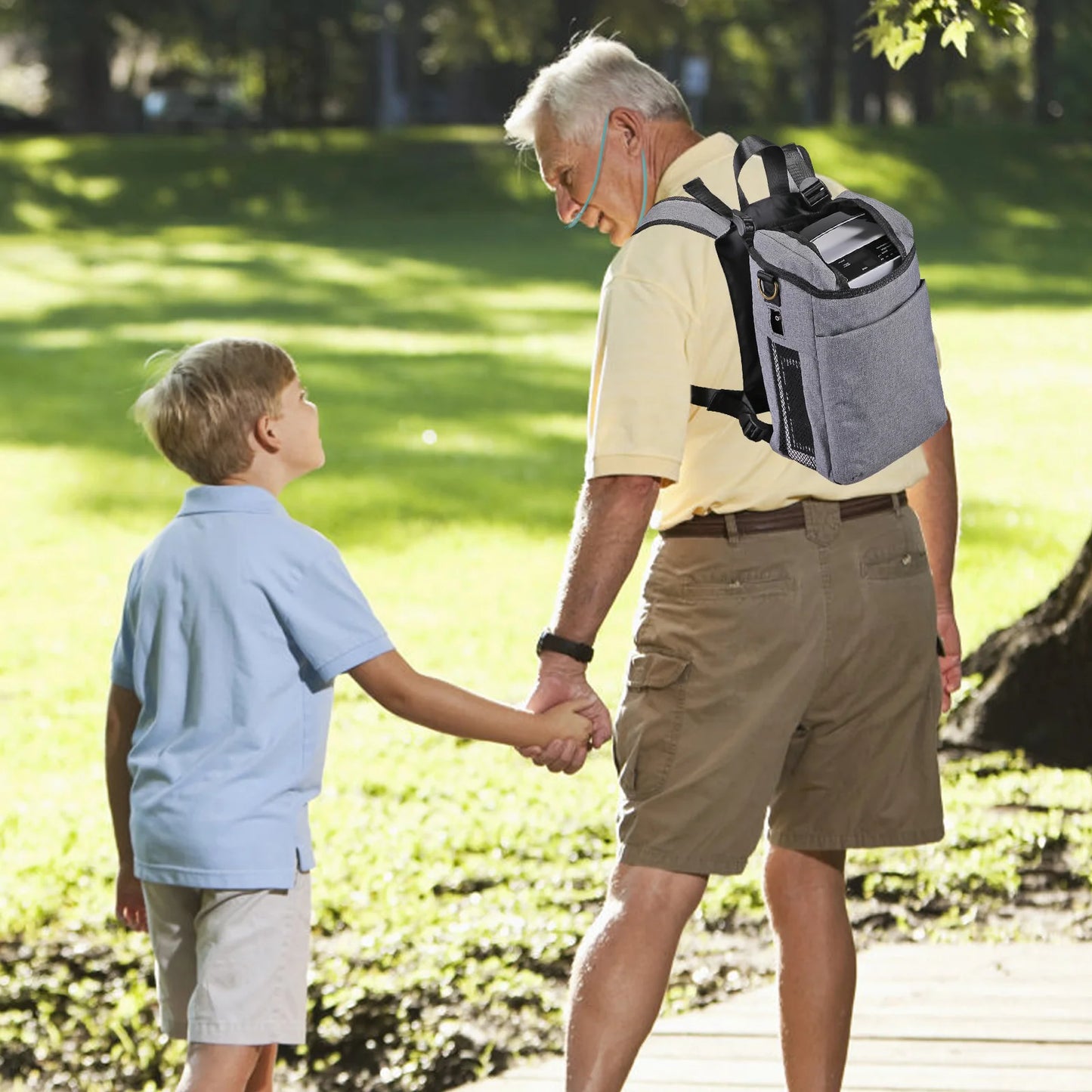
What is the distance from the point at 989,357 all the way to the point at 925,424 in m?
18.2

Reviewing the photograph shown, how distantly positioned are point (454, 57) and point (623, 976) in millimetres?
56672

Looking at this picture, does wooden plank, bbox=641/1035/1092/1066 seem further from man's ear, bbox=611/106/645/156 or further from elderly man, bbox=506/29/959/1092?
man's ear, bbox=611/106/645/156

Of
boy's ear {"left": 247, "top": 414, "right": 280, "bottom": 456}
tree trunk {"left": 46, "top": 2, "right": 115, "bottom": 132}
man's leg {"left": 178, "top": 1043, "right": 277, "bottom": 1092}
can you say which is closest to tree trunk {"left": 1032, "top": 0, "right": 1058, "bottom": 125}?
tree trunk {"left": 46, "top": 2, "right": 115, "bottom": 132}

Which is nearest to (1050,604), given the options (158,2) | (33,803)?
(33,803)

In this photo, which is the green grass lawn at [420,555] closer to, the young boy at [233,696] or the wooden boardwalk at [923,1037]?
the wooden boardwalk at [923,1037]

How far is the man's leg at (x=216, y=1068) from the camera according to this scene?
9.80 ft

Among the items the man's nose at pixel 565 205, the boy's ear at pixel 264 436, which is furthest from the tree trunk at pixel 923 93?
the boy's ear at pixel 264 436

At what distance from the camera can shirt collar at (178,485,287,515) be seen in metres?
3.04

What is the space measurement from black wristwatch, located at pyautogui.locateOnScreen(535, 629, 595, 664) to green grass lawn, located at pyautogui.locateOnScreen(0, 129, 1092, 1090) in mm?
1572

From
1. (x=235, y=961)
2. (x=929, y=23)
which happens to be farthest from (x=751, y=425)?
(x=929, y=23)

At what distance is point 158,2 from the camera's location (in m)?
50.5

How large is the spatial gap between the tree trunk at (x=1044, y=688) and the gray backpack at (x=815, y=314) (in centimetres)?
352

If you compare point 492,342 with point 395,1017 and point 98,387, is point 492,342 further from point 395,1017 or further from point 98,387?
point 395,1017

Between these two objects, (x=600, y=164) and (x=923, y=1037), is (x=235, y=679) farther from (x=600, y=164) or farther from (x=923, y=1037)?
(x=923, y=1037)
